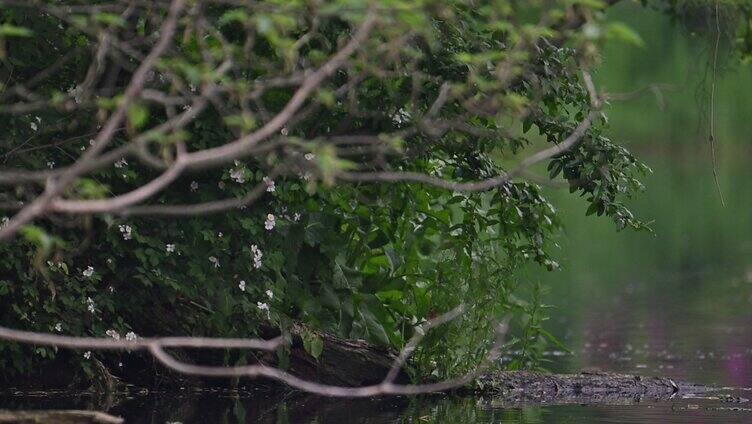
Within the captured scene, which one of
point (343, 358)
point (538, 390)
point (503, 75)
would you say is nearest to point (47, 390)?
point (343, 358)

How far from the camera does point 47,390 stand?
7375 millimetres

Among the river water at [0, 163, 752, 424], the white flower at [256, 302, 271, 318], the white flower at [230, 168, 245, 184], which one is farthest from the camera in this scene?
the white flower at [256, 302, 271, 318]

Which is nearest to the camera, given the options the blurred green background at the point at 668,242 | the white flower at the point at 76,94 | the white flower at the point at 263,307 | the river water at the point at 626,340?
the white flower at the point at 76,94

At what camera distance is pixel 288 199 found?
23.5ft

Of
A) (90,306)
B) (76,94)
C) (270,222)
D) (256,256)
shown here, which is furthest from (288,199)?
(76,94)

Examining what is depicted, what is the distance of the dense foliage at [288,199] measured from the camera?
6.51 m

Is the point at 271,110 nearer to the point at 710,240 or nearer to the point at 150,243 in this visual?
the point at 150,243

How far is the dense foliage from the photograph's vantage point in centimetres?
651

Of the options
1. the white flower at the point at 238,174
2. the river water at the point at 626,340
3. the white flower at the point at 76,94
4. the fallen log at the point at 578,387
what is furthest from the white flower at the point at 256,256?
the fallen log at the point at 578,387

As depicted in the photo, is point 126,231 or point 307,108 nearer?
point 307,108

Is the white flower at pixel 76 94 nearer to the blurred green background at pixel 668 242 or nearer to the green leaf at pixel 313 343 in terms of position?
the green leaf at pixel 313 343

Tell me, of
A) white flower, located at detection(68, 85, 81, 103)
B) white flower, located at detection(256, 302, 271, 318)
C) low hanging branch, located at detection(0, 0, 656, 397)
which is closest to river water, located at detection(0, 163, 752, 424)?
low hanging branch, located at detection(0, 0, 656, 397)

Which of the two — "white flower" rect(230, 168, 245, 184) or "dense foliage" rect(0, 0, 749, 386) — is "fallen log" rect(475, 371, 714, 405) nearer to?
"dense foliage" rect(0, 0, 749, 386)

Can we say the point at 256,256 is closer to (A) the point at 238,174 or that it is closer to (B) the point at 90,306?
(A) the point at 238,174
